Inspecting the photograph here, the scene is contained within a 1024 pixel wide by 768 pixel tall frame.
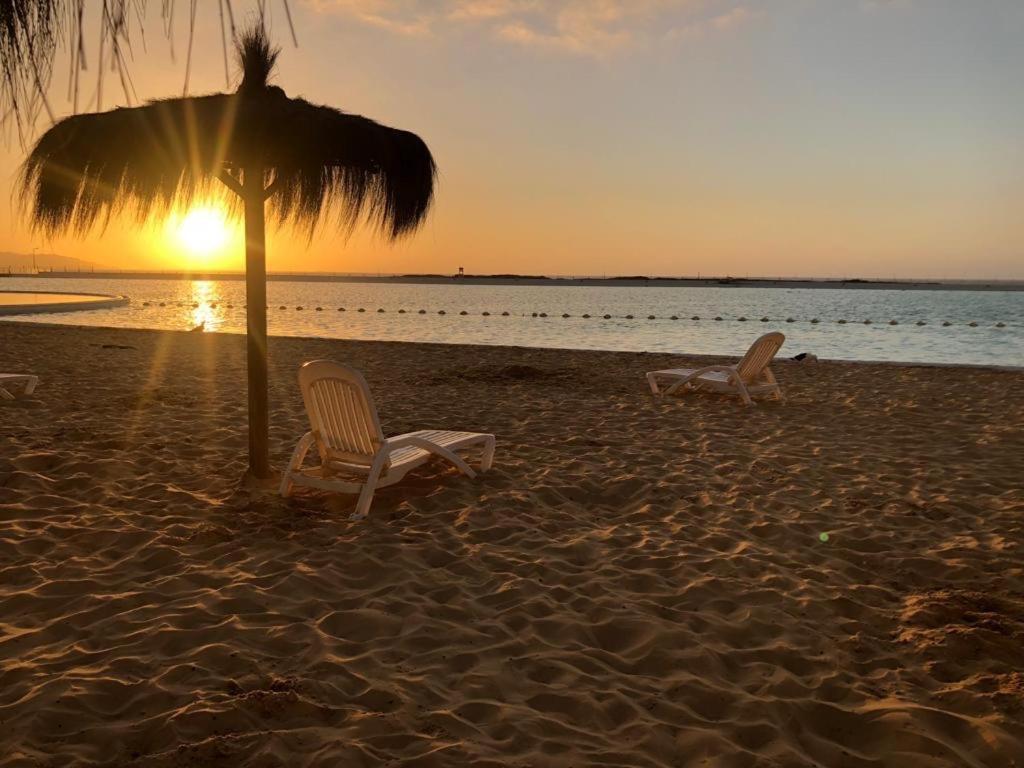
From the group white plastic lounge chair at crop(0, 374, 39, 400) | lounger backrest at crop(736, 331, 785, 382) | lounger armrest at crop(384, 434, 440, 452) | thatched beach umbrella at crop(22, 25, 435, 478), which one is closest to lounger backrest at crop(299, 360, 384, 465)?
lounger armrest at crop(384, 434, 440, 452)

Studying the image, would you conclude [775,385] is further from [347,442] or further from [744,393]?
[347,442]

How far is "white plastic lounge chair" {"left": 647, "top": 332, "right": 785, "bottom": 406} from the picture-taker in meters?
9.50

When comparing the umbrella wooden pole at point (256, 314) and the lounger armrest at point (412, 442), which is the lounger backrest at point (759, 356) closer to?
the lounger armrest at point (412, 442)

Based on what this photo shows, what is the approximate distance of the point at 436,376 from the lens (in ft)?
41.0

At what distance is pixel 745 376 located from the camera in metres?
9.84

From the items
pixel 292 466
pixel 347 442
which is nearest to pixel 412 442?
pixel 347 442

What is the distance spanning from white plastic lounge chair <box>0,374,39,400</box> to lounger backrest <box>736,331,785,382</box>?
354 inches

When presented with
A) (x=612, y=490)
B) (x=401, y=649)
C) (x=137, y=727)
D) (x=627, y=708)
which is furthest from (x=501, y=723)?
(x=612, y=490)

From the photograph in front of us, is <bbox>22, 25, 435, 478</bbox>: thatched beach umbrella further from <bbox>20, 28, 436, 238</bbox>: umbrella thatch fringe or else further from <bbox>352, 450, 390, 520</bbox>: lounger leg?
<bbox>352, 450, 390, 520</bbox>: lounger leg

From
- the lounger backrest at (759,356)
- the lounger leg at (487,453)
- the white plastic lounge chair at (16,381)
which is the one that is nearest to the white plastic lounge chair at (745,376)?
the lounger backrest at (759,356)

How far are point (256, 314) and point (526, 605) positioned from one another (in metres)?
3.02

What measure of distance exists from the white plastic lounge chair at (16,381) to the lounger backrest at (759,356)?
29.5ft

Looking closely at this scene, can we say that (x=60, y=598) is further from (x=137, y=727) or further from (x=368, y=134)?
(x=368, y=134)

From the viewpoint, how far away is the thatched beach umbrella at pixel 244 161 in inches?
171
